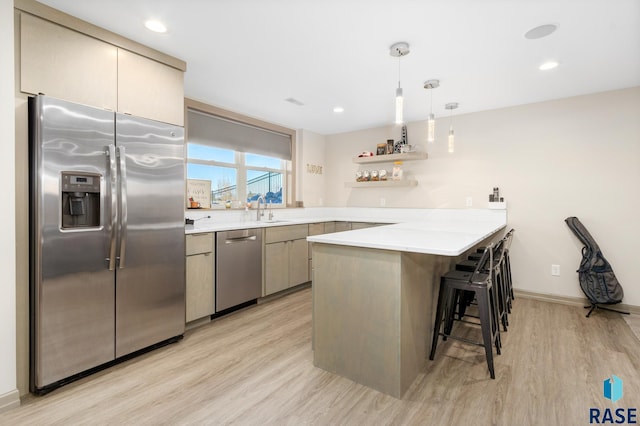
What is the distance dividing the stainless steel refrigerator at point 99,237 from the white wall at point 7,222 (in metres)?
0.10

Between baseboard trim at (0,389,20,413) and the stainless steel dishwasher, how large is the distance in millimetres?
1497

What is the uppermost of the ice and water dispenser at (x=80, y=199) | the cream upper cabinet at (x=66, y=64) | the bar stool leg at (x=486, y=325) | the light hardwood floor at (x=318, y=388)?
the cream upper cabinet at (x=66, y=64)

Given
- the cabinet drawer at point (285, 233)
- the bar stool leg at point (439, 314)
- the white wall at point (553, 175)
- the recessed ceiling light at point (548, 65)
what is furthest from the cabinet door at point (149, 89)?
the white wall at point (553, 175)

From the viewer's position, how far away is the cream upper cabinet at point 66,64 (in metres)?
1.86

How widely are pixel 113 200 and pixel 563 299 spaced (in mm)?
4574

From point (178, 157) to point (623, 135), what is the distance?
173 inches

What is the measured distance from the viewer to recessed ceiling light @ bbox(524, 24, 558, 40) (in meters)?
2.13

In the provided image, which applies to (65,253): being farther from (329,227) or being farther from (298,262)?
(329,227)

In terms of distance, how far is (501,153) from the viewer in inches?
156

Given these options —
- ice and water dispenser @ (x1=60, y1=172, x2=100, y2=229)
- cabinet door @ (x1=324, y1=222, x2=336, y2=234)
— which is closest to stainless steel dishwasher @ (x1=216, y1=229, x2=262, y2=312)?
ice and water dispenser @ (x1=60, y1=172, x2=100, y2=229)

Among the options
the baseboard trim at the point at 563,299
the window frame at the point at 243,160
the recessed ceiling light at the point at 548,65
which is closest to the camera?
the recessed ceiling light at the point at 548,65

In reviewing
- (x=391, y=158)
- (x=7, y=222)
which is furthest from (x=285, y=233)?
(x=7, y=222)

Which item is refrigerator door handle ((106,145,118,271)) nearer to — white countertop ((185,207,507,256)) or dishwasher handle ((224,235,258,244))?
white countertop ((185,207,507,256))

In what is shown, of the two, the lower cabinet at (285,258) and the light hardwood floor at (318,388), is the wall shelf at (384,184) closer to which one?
the lower cabinet at (285,258)
